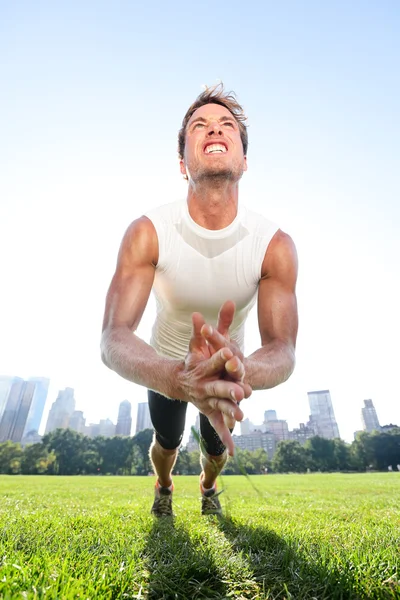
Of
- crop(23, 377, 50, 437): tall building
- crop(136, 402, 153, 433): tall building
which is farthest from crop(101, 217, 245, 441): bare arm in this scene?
crop(23, 377, 50, 437): tall building

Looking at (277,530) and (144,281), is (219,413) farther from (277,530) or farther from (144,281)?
(277,530)

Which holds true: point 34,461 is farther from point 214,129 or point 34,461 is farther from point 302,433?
point 302,433

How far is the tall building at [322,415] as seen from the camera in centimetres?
13512

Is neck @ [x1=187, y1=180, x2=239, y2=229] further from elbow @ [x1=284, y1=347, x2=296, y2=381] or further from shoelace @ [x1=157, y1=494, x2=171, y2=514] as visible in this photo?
shoelace @ [x1=157, y1=494, x2=171, y2=514]

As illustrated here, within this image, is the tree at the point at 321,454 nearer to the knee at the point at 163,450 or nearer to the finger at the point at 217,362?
the knee at the point at 163,450

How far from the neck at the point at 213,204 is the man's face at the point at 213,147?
0.09m

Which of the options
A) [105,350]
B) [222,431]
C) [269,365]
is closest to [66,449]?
[105,350]

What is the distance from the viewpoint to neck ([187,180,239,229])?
137 inches

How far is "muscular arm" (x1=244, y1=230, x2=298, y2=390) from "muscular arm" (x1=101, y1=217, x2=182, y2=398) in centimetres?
60

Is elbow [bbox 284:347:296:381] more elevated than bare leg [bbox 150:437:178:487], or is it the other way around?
elbow [bbox 284:347:296:381]

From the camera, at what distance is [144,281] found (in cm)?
322

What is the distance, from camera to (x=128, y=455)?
6656 centimetres

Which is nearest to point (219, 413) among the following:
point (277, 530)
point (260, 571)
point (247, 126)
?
point (260, 571)

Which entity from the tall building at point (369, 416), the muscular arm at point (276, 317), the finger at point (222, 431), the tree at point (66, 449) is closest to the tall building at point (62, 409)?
the tree at point (66, 449)
